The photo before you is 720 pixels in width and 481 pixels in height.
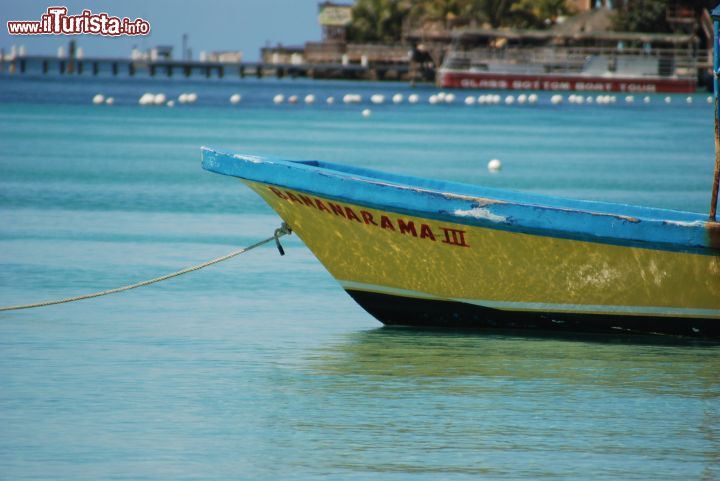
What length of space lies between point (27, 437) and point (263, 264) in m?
8.32

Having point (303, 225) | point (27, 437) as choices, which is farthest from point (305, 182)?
point (27, 437)

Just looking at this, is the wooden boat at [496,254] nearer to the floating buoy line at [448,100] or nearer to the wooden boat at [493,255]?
the wooden boat at [493,255]

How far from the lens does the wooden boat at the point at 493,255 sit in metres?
10.7

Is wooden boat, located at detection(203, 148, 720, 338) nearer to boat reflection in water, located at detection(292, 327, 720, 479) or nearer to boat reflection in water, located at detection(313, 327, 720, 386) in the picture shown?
boat reflection in water, located at detection(313, 327, 720, 386)

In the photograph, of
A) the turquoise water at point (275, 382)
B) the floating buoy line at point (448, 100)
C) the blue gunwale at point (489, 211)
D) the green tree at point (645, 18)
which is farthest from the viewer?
the green tree at point (645, 18)

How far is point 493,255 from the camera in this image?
11102 millimetres

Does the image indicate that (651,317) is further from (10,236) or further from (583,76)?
(583,76)

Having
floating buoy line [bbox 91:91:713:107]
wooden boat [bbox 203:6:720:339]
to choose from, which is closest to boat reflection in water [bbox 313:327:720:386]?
wooden boat [bbox 203:6:720:339]

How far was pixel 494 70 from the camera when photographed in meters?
103

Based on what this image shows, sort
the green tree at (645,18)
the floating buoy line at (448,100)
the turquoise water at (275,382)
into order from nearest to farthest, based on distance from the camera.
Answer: the turquoise water at (275,382), the floating buoy line at (448,100), the green tree at (645,18)

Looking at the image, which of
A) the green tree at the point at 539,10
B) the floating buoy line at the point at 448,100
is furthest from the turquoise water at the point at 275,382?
the green tree at the point at 539,10


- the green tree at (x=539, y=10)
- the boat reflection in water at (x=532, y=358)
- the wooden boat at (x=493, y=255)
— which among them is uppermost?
the wooden boat at (x=493, y=255)

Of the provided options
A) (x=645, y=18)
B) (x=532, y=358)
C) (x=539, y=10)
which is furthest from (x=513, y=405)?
(x=539, y=10)

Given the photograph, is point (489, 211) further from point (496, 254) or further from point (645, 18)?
point (645, 18)
